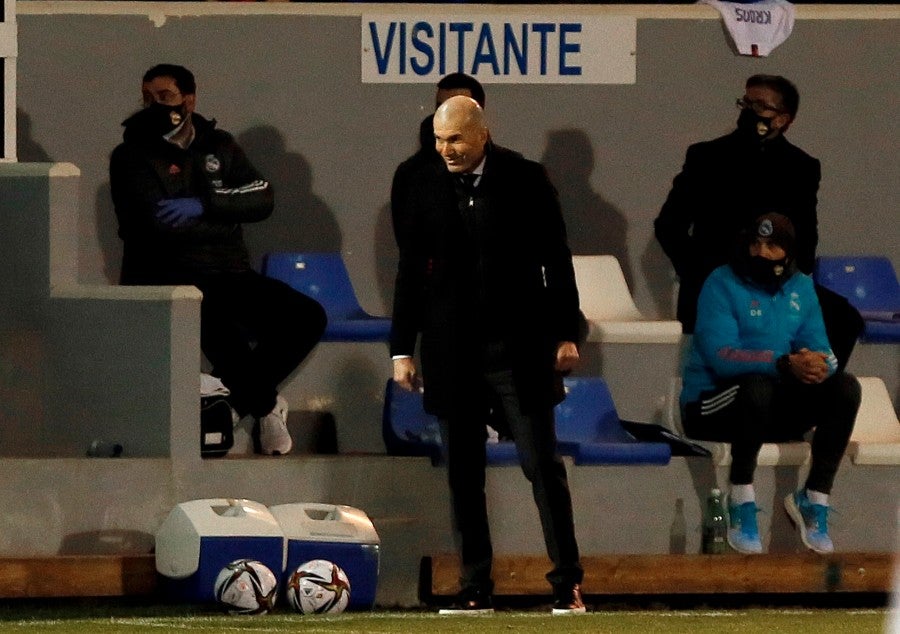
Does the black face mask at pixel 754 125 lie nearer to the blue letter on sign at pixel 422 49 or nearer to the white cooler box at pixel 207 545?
the blue letter on sign at pixel 422 49

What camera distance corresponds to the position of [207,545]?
7.91m

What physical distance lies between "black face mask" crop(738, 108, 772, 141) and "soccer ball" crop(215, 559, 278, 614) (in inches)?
127

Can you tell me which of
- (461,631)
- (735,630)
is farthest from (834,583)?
(461,631)

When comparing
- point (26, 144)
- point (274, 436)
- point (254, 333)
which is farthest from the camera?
point (26, 144)

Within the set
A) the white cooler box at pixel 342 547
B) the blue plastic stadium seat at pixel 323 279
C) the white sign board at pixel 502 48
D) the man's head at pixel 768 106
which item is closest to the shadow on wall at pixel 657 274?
the white sign board at pixel 502 48

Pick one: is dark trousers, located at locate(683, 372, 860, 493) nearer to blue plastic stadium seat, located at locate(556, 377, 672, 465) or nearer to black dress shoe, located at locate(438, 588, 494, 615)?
blue plastic stadium seat, located at locate(556, 377, 672, 465)

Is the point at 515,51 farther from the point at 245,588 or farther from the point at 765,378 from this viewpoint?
the point at 245,588

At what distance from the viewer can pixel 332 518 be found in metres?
8.31

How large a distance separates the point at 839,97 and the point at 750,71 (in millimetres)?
483

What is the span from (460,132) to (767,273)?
195 cm

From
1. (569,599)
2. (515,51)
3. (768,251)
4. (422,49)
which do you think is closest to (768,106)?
(768,251)

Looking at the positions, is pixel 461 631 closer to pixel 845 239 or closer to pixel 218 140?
pixel 218 140

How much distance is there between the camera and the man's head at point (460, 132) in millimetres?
7535

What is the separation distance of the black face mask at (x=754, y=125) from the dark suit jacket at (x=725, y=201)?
0.04 metres
